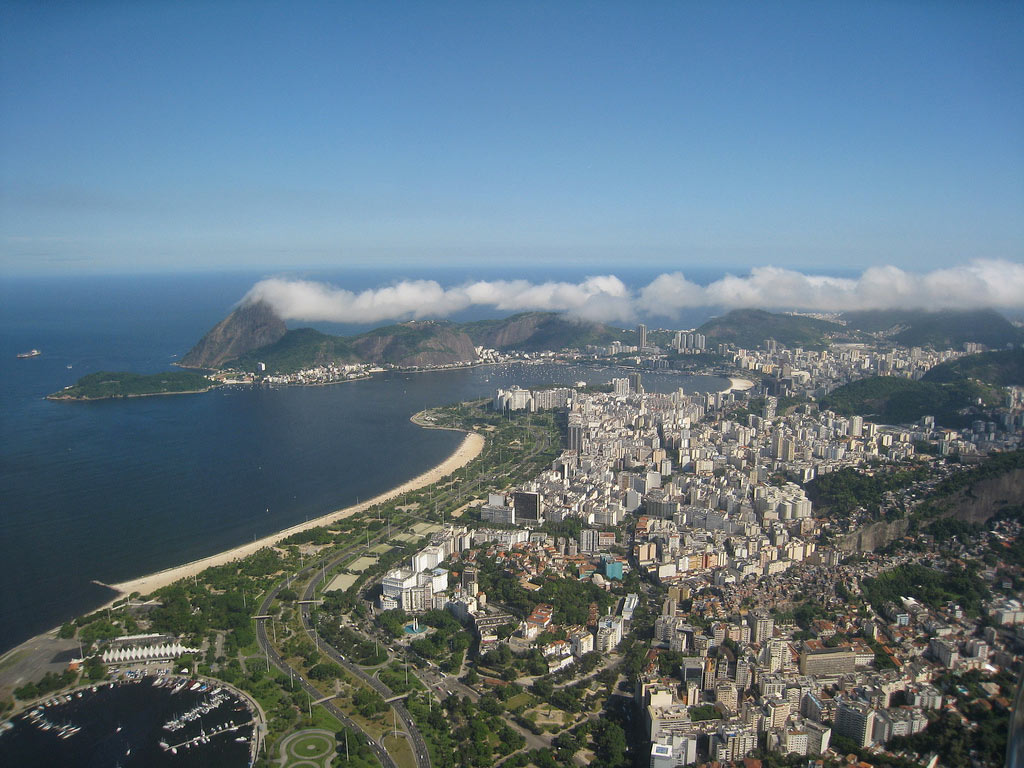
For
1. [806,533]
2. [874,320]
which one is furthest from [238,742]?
[874,320]

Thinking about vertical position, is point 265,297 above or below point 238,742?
above

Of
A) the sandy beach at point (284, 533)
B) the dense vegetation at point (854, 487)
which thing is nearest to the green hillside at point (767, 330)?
the dense vegetation at point (854, 487)

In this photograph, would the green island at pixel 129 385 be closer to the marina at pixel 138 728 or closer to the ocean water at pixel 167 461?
the ocean water at pixel 167 461

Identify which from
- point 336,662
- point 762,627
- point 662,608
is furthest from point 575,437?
point 336,662

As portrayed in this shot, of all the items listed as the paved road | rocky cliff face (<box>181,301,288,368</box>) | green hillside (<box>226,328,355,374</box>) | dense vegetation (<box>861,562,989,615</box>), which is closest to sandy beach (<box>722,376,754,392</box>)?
green hillside (<box>226,328,355,374</box>)

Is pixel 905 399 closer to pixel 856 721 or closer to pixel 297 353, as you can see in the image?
pixel 856 721

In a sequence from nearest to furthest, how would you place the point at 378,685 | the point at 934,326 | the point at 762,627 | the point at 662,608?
the point at 378,685, the point at 762,627, the point at 662,608, the point at 934,326

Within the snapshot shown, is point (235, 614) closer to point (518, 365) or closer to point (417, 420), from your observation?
point (417, 420)
